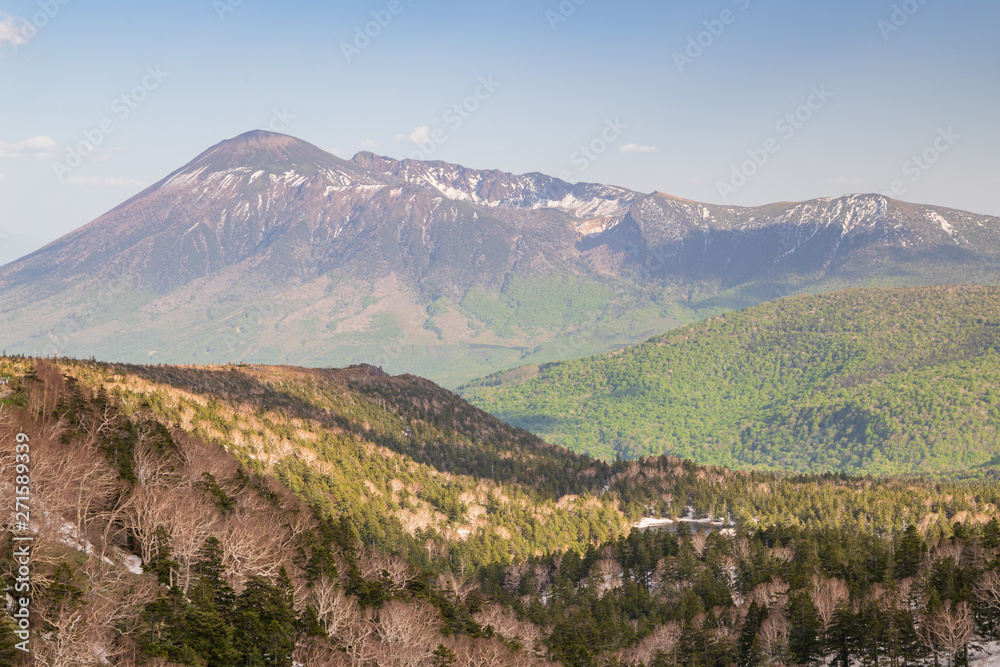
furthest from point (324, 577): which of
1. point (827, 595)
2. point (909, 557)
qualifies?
point (909, 557)

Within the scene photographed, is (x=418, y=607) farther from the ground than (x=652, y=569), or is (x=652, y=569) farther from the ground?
(x=418, y=607)

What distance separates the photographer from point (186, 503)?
7175cm

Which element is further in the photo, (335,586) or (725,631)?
(725,631)

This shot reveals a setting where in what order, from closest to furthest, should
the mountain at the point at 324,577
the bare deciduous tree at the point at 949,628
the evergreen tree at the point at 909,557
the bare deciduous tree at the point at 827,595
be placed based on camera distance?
the mountain at the point at 324,577 < the bare deciduous tree at the point at 949,628 < the bare deciduous tree at the point at 827,595 < the evergreen tree at the point at 909,557

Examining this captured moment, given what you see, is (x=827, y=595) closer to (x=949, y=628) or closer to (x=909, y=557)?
(x=949, y=628)

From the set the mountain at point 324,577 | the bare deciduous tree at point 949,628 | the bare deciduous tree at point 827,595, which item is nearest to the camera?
the mountain at point 324,577

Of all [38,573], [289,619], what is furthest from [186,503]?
[38,573]

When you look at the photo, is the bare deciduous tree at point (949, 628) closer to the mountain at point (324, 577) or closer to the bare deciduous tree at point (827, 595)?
the mountain at point (324, 577)

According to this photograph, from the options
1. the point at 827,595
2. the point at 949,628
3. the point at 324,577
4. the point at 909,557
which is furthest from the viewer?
the point at 909,557

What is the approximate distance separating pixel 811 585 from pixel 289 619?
7336 cm

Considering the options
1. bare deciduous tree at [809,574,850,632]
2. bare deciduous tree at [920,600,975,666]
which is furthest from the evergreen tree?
bare deciduous tree at [920,600,975,666]

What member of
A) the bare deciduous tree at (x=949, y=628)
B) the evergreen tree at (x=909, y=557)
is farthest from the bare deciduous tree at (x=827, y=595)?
the evergreen tree at (x=909, y=557)

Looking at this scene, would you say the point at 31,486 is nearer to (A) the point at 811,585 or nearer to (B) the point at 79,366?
(A) the point at 811,585

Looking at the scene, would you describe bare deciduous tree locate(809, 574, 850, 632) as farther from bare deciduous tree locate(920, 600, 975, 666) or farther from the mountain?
bare deciduous tree locate(920, 600, 975, 666)
